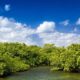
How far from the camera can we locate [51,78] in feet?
165

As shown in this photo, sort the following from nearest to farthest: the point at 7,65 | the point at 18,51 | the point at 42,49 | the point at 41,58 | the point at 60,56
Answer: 1. the point at 7,65
2. the point at 60,56
3. the point at 18,51
4. the point at 41,58
5. the point at 42,49

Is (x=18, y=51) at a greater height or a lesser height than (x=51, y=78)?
greater

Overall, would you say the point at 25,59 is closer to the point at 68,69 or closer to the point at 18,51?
the point at 18,51

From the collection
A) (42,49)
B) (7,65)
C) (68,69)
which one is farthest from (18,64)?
(42,49)

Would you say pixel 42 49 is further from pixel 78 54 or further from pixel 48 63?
pixel 78 54

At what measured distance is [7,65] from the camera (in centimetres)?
5816

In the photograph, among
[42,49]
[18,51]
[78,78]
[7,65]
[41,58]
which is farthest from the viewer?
[42,49]

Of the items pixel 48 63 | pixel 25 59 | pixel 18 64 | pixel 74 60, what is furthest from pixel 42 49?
pixel 74 60

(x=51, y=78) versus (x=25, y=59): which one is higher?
(x=25, y=59)

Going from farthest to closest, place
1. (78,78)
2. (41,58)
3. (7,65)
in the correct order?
(41,58) < (7,65) < (78,78)

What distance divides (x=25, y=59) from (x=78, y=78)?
3249cm

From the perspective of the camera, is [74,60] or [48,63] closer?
[74,60]

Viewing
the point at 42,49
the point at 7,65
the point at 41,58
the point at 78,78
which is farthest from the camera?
the point at 42,49

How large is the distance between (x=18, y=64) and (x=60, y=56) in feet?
34.4
